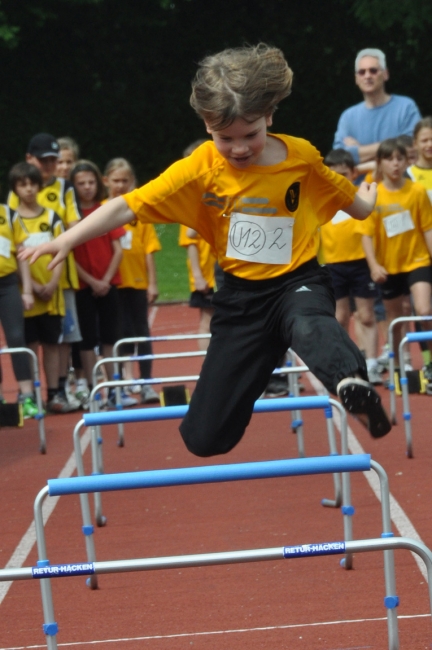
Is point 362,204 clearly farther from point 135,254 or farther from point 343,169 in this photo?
point 135,254

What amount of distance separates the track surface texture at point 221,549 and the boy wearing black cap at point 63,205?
1.08 metres

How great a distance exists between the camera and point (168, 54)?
32344 mm

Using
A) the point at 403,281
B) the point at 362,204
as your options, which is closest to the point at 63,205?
the point at 403,281

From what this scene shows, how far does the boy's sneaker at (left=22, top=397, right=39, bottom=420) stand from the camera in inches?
350

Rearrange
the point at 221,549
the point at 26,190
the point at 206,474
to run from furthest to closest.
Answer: the point at 26,190
the point at 221,549
the point at 206,474

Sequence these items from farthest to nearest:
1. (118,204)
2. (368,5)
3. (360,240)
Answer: (368,5) → (360,240) → (118,204)

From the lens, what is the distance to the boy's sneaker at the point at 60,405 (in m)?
9.45

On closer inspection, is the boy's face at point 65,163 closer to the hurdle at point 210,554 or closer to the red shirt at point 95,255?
the red shirt at point 95,255

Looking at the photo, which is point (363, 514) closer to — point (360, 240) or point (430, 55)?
point (360, 240)

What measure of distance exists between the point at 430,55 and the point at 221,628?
27.9m

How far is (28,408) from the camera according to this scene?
8984mm

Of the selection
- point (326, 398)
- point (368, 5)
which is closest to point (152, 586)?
point (326, 398)

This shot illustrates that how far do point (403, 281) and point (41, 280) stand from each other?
2964 millimetres

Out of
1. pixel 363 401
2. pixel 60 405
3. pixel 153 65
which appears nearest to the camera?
pixel 363 401
